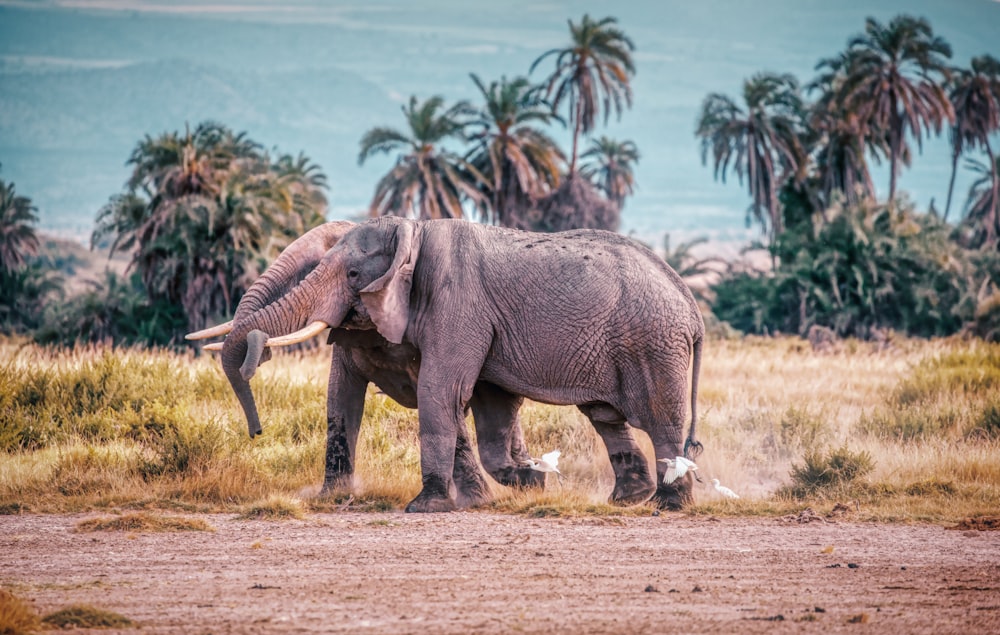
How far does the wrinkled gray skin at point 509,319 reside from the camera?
38.3 feet

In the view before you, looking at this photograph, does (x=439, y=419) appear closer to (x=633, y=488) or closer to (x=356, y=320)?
(x=356, y=320)

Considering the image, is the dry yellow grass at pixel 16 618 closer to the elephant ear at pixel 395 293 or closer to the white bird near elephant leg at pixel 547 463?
the elephant ear at pixel 395 293

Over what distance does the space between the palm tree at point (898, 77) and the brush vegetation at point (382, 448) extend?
112ft

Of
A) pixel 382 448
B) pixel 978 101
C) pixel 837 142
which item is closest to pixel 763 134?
pixel 837 142

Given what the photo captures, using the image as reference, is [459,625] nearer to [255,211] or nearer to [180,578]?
[180,578]

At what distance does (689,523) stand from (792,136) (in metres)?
46.5

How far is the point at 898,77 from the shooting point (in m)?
52.1

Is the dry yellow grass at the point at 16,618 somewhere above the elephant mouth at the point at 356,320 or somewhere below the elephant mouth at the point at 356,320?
below

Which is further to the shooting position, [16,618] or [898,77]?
[898,77]

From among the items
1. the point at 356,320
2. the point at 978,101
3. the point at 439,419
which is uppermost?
the point at 978,101

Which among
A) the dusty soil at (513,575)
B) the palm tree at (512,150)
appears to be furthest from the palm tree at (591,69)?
the dusty soil at (513,575)

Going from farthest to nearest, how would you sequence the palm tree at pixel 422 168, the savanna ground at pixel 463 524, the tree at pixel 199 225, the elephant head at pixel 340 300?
the palm tree at pixel 422 168 → the tree at pixel 199 225 → the elephant head at pixel 340 300 → the savanna ground at pixel 463 524

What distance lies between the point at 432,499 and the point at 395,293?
5.93 feet

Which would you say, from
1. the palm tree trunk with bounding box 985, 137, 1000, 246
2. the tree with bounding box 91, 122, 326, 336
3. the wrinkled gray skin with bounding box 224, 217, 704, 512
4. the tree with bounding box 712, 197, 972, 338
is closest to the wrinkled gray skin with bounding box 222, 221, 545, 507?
the wrinkled gray skin with bounding box 224, 217, 704, 512
